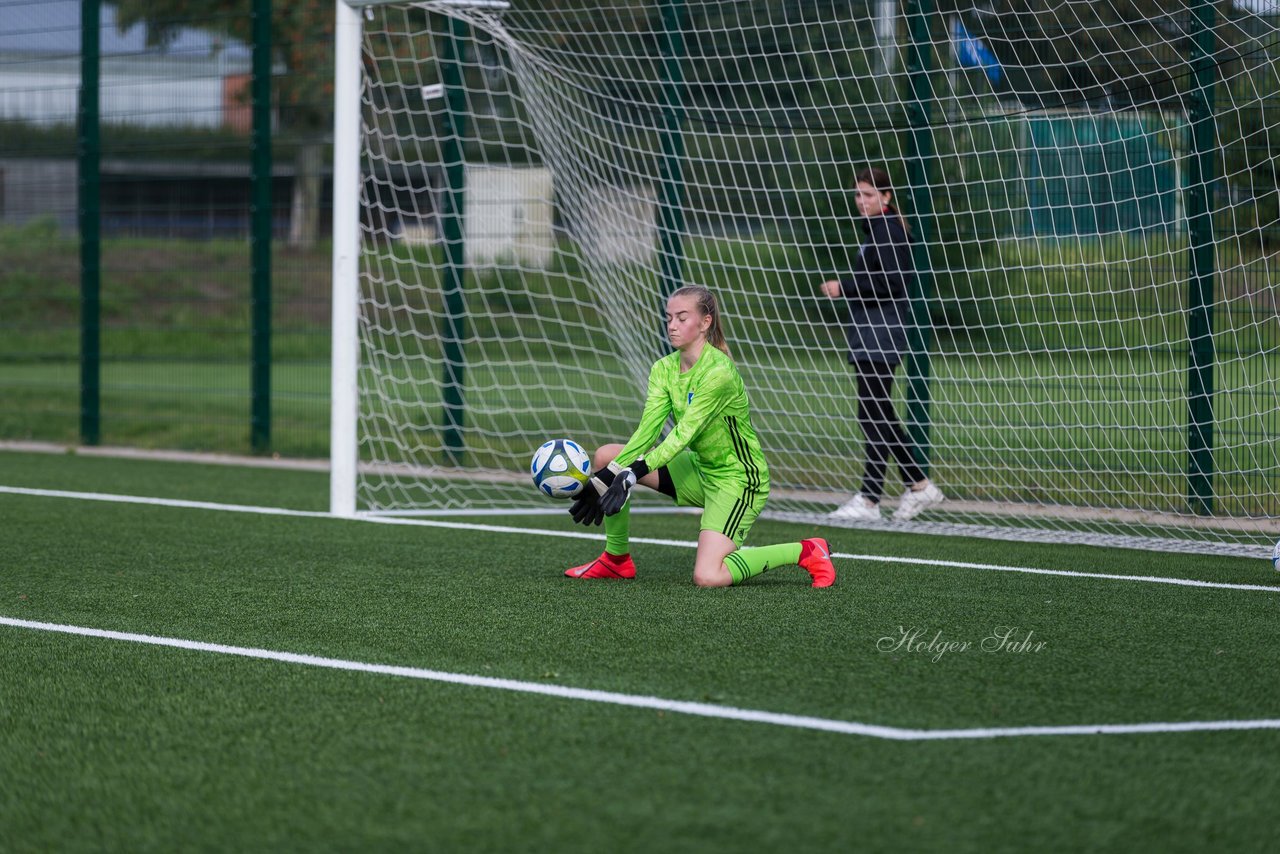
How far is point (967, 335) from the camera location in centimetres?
889

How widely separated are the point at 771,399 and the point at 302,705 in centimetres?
539

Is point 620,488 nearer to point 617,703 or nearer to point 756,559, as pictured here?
point 756,559

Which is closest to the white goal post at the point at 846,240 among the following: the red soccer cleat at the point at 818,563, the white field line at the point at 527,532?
the white field line at the point at 527,532

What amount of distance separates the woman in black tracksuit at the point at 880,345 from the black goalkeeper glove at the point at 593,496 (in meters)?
2.80

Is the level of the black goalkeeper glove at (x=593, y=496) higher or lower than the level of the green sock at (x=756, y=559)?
higher

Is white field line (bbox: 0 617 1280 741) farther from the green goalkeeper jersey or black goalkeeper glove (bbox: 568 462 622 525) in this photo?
the green goalkeeper jersey

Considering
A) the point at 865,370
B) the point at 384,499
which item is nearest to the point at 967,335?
the point at 865,370

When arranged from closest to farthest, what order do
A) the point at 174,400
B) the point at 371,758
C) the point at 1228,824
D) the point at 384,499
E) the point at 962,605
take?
the point at 1228,824 < the point at 371,758 < the point at 962,605 < the point at 384,499 < the point at 174,400

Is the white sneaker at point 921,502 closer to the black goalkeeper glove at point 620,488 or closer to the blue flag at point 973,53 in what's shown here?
the blue flag at point 973,53

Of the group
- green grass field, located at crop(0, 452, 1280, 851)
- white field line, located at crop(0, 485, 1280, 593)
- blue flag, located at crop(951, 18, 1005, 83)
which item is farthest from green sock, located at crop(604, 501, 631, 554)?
blue flag, located at crop(951, 18, 1005, 83)

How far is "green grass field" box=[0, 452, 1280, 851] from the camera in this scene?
3.35 metres

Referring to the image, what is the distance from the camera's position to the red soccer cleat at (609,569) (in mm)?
6637

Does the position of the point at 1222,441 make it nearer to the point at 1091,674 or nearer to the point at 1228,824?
the point at 1091,674

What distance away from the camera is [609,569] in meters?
6.64
